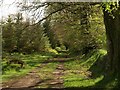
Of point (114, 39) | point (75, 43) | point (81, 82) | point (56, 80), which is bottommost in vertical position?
point (75, 43)

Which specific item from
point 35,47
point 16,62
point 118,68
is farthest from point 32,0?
point 35,47

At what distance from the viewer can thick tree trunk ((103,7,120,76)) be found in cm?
1806

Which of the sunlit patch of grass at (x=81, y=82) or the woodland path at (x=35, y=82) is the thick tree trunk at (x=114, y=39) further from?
the woodland path at (x=35, y=82)

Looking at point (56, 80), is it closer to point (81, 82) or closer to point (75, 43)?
point (81, 82)

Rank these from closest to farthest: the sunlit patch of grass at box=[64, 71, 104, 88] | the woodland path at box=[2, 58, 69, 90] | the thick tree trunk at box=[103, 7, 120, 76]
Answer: the thick tree trunk at box=[103, 7, 120, 76]
the sunlit patch of grass at box=[64, 71, 104, 88]
the woodland path at box=[2, 58, 69, 90]

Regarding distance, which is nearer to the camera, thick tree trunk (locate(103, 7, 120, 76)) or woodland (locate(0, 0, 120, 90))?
thick tree trunk (locate(103, 7, 120, 76))

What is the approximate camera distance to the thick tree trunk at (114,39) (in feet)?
59.3

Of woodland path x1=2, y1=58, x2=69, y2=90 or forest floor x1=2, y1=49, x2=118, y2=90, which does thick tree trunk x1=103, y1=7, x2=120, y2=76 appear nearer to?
forest floor x1=2, y1=49, x2=118, y2=90

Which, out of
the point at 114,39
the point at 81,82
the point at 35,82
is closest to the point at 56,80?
the point at 35,82

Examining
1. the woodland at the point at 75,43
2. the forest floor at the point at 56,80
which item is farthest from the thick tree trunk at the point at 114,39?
the forest floor at the point at 56,80

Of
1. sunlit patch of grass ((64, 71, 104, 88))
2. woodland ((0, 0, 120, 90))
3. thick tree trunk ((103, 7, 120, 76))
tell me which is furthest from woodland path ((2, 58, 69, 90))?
thick tree trunk ((103, 7, 120, 76))

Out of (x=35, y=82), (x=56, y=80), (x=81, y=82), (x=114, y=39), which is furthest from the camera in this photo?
(x=56, y=80)

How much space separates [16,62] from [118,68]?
16.9 meters

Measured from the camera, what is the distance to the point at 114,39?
62.5 ft
